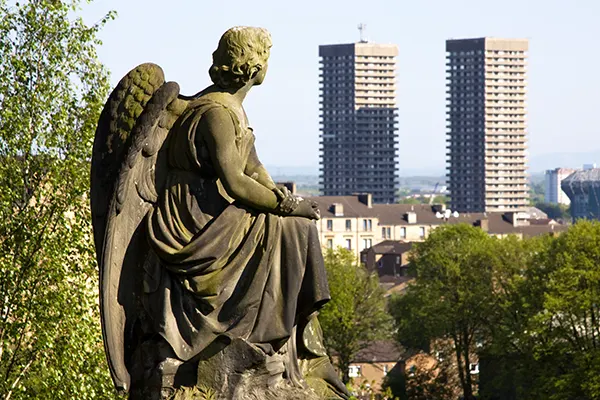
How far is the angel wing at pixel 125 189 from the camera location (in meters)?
10.9

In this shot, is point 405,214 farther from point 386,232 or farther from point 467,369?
point 467,369

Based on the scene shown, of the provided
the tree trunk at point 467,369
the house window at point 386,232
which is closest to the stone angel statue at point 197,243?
the tree trunk at point 467,369

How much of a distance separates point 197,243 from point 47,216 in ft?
48.7

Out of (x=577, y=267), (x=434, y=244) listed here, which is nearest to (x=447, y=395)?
(x=434, y=244)

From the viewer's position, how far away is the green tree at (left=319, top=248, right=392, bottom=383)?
275 feet

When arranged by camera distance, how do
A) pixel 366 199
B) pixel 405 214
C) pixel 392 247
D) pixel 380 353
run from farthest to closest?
pixel 405 214 < pixel 366 199 < pixel 392 247 < pixel 380 353

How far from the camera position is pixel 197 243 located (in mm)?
10812

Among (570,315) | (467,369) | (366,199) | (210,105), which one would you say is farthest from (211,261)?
(366,199)

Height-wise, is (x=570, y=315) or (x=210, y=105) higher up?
(x=210, y=105)

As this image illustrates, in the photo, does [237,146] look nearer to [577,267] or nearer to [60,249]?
[60,249]

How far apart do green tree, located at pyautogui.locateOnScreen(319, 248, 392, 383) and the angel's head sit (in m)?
69.7

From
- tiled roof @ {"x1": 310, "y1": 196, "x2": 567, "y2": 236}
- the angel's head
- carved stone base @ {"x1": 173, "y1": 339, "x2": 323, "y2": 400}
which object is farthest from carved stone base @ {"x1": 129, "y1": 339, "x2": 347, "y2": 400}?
tiled roof @ {"x1": 310, "y1": 196, "x2": 567, "y2": 236}

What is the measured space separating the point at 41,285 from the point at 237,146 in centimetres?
1428

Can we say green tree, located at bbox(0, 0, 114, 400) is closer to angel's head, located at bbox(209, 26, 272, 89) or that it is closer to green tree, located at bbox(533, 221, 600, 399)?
angel's head, located at bbox(209, 26, 272, 89)
